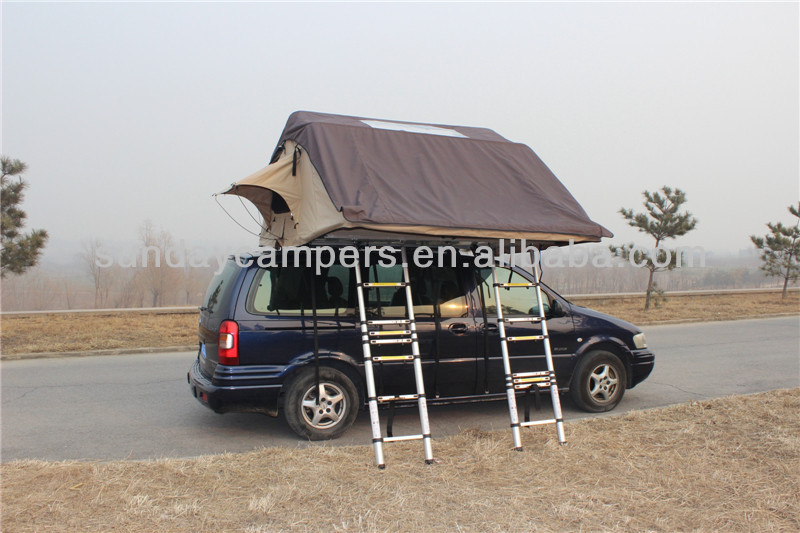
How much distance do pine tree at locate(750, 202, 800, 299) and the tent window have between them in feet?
83.8

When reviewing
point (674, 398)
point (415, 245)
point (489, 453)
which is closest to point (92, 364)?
point (415, 245)

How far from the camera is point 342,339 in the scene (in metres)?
6.09

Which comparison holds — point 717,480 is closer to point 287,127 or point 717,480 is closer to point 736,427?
point 736,427

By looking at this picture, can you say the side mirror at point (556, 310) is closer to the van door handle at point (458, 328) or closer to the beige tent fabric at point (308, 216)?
the van door handle at point (458, 328)

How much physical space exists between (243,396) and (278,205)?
6.53 ft

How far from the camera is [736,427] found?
582cm

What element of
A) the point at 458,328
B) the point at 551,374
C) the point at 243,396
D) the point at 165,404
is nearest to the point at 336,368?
the point at 243,396

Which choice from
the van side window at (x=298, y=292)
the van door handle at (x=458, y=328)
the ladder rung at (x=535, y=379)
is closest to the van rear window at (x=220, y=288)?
the van side window at (x=298, y=292)

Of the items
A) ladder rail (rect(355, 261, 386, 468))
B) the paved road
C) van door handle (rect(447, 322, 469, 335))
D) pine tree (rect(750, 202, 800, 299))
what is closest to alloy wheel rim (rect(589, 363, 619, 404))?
the paved road

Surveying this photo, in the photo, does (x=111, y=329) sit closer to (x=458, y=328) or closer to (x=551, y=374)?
(x=458, y=328)

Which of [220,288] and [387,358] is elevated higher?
[220,288]

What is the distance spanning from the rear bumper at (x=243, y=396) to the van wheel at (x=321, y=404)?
0.45 ft

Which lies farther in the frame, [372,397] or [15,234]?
[15,234]

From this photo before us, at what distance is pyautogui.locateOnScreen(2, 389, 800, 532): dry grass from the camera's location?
12.6 ft
